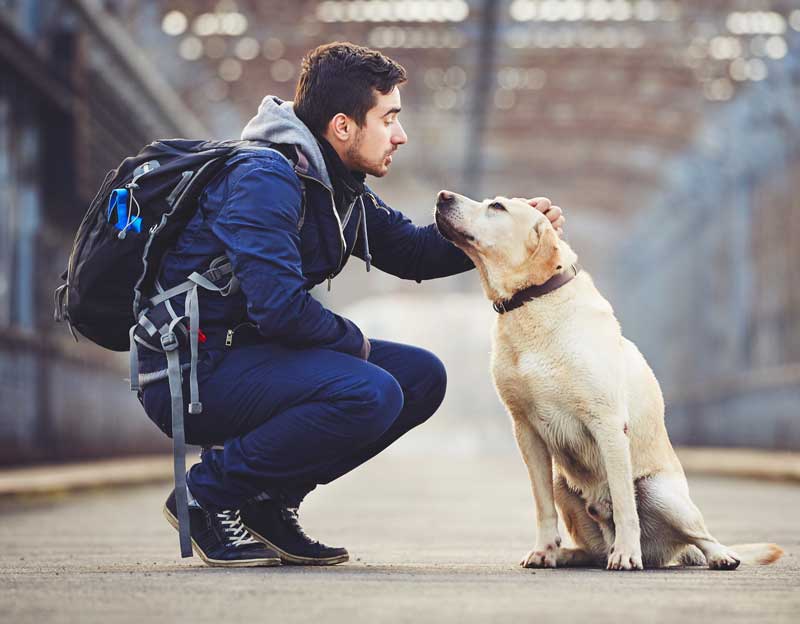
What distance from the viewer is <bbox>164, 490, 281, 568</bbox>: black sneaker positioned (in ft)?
14.3

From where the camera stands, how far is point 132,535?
6.24 m

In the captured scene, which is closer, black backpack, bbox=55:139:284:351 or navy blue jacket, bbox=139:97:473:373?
navy blue jacket, bbox=139:97:473:373

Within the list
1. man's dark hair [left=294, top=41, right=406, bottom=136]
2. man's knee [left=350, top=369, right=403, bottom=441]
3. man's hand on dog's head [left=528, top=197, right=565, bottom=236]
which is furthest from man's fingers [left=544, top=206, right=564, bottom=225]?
man's knee [left=350, top=369, right=403, bottom=441]

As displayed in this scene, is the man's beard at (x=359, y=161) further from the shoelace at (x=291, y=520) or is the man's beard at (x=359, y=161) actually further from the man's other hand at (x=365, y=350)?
the shoelace at (x=291, y=520)

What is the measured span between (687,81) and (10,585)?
69.1 ft

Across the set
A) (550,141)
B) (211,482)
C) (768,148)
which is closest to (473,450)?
(768,148)

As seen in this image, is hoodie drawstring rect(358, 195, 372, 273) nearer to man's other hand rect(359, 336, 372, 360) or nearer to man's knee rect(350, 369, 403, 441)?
man's other hand rect(359, 336, 372, 360)

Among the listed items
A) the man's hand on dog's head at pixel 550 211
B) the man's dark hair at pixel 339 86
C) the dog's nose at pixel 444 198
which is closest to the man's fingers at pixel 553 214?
the man's hand on dog's head at pixel 550 211

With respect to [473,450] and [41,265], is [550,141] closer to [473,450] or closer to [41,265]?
[473,450]

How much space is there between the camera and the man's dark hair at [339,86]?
4516 millimetres

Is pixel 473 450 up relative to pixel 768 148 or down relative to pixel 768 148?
down

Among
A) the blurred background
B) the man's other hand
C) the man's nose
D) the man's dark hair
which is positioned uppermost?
the blurred background

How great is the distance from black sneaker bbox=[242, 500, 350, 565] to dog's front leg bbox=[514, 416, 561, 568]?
68cm

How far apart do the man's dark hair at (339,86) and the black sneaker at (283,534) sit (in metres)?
1.25
